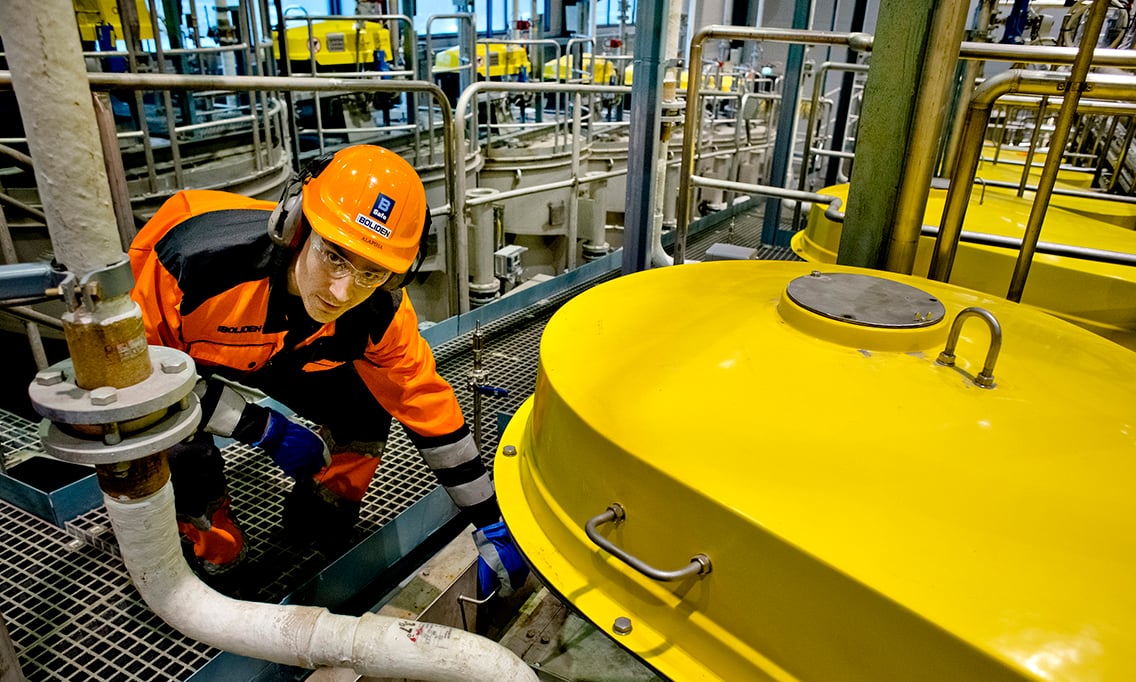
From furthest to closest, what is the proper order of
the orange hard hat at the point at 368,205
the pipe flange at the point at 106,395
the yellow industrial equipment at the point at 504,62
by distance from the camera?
1. the yellow industrial equipment at the point at 504,62
2. the orange hard hat at the point at 368,205
3. the pipe flange at the point at 106,395

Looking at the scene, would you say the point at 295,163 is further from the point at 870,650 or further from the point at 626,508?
the point at 870,650

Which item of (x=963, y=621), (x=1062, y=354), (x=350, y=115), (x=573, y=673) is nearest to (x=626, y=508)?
(x=963, y=621)

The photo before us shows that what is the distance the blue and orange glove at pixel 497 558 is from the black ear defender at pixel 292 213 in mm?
878

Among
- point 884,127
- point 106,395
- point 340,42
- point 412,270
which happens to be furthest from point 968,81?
point 340,42

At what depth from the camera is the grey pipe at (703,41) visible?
2.00m

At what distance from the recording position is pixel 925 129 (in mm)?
1768

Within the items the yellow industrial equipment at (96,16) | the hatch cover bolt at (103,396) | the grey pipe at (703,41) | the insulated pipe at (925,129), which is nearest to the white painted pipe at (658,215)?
the grey pipe at (703,41)

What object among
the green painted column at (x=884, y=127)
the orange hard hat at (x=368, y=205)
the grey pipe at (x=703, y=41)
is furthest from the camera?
the grey pipe at (x=703, y=41)

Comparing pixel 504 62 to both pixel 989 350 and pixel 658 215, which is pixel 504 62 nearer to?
pixel 658 215

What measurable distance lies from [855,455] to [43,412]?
1.12m

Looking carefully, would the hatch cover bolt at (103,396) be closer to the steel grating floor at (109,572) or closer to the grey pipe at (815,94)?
the steel grating floor at (109,572)

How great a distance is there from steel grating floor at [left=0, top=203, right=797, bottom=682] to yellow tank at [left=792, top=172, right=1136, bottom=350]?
1.74 meters

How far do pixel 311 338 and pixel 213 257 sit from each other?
12.5 inches

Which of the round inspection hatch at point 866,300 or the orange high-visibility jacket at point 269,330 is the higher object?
the round inspection hatch at point 866,300
